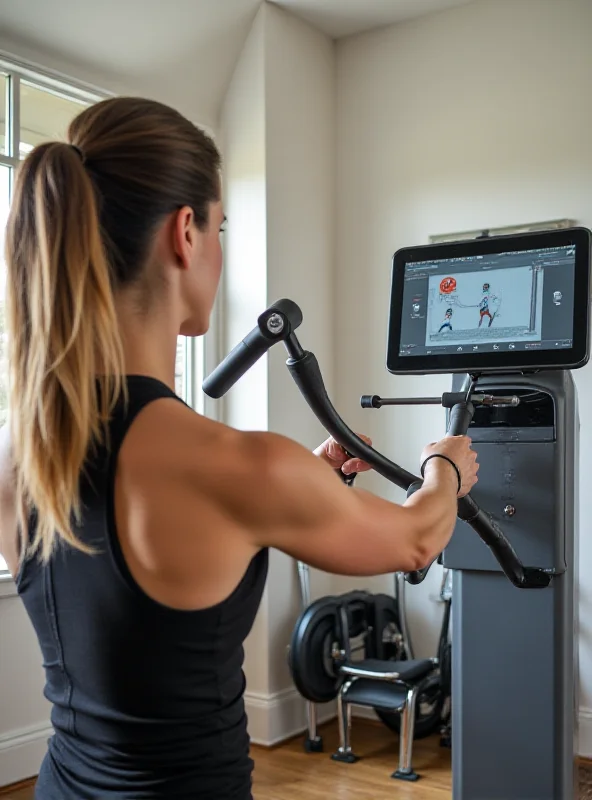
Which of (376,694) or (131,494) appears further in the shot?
(376,694)

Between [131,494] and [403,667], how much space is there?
2694 millimetres

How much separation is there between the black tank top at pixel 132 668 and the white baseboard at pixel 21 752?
2.22 m

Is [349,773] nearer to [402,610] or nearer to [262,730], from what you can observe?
[262,730]

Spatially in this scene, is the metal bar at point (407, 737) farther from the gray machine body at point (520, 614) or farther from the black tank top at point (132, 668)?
the black tank top at point (132, 668)

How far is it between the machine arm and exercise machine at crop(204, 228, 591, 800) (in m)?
0.39

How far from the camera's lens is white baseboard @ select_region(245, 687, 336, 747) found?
11.6 feet

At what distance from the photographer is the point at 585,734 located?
3.33m

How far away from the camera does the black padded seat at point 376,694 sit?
3.24 metres

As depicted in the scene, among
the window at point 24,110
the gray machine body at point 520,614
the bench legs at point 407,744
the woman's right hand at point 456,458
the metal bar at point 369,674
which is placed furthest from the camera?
the metal bar at point 369,674

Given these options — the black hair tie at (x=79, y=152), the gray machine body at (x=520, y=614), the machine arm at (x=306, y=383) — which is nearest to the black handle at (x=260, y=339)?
the machine arm at (x=306, y=383)

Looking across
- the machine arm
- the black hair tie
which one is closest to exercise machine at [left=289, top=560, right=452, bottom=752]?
the machine arm

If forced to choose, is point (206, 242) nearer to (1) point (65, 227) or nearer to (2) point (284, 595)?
(1) point (65, 227)

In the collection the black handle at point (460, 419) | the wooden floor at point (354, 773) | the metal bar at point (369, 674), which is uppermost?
the black handle at point (460, 419)

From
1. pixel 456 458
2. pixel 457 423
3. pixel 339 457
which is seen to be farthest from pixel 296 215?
pixel 456 458
